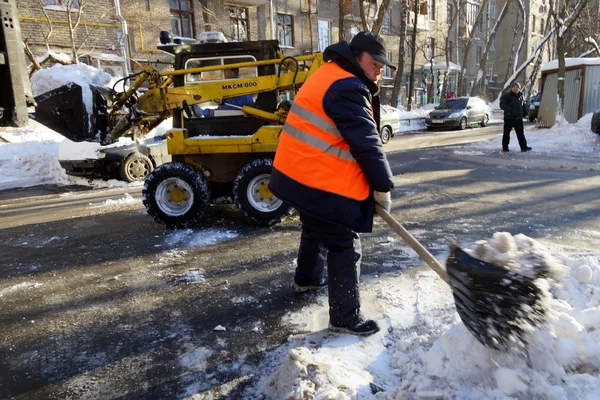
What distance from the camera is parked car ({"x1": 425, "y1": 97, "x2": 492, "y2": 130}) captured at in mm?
20422

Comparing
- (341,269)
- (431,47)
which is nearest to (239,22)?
(431,47)

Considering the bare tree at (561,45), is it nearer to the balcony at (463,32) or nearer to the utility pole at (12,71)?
the utility pole at (12,71)

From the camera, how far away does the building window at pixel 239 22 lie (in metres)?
25.7

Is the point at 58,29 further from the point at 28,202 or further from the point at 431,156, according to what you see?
the point at 431,156

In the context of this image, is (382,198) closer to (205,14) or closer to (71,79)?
(71,79)

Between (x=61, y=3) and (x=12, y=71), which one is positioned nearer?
(x=12, y=71)

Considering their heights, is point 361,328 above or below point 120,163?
below

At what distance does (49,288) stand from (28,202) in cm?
495

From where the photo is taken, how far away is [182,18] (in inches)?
928

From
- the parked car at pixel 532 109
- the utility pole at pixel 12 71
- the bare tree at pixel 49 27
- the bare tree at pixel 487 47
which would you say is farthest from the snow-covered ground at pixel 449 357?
the bare tree at pixel 487 47

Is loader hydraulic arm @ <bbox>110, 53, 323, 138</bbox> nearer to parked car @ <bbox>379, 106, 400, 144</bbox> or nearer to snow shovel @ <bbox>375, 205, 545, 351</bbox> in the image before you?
snow shovel @ <bbox>375, 205, 545, 351</bbox>

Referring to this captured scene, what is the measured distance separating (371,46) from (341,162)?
761mm

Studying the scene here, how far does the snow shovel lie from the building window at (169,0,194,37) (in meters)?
24.0

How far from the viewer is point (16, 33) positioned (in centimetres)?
243
